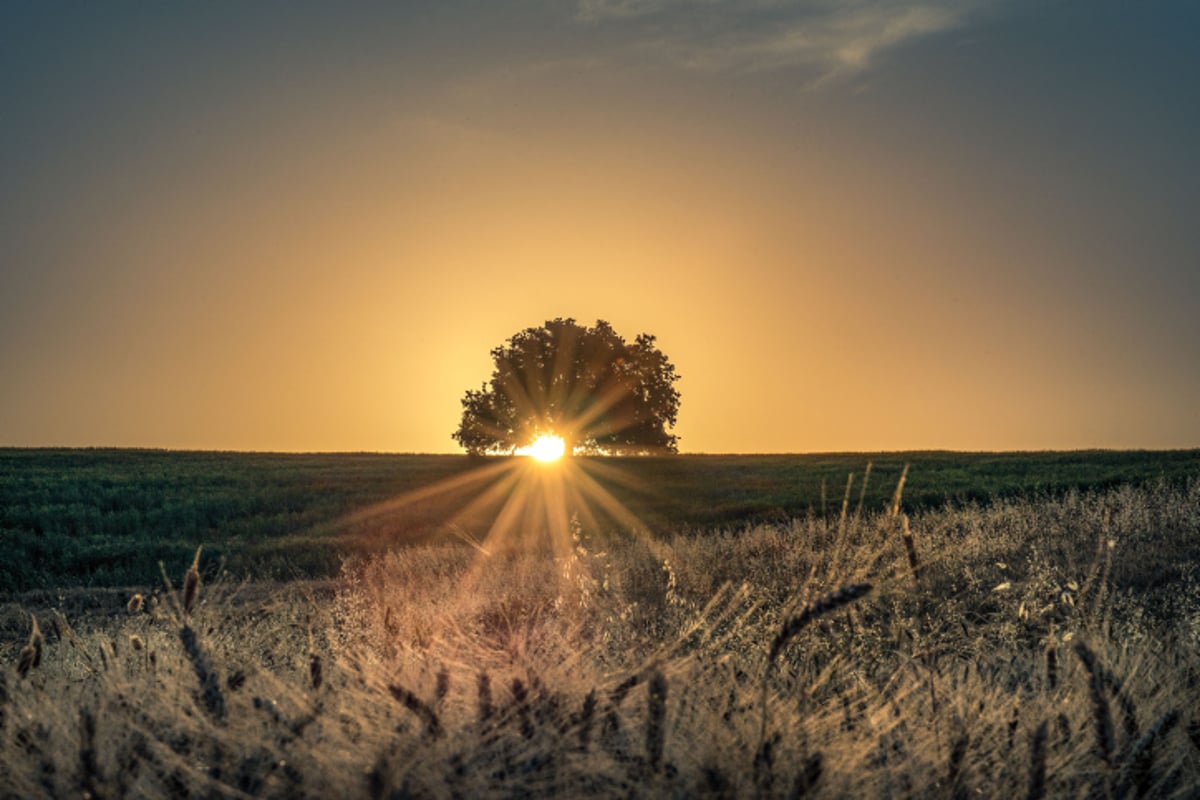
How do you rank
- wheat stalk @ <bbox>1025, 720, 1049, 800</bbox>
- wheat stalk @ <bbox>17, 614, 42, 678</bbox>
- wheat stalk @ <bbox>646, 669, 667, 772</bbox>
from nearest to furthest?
wheat stalk @ <bbox>646, 669, 667, 772</bbox>, wheat stalk @ <bbox>1025, 720, 1049, 800</bbox>, wheat stalk @ <bbox>17, 614, 42, 678</bbox>

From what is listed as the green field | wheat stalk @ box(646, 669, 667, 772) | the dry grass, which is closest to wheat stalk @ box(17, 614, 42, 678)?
the dry grass

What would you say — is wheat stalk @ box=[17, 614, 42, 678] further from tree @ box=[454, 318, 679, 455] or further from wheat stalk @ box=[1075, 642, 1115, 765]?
tree @ box=[454, 318, 679, 455]

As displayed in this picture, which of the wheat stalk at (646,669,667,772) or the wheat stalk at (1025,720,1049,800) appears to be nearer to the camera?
the wheat stalk at (646,669,667,772)

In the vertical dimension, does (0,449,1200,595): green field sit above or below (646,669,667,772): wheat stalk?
below

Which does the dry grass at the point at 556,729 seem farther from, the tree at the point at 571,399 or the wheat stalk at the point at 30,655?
the tree at the point at 571,399

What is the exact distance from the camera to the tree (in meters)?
54.8

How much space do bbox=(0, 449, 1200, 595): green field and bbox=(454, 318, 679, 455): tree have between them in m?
8.79

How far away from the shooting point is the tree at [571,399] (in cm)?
5478

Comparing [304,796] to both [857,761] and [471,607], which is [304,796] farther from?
[471,607]

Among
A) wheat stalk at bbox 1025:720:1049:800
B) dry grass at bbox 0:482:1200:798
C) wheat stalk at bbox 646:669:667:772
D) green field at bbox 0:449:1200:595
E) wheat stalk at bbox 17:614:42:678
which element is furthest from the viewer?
green field at bbox 0:449:1200:595

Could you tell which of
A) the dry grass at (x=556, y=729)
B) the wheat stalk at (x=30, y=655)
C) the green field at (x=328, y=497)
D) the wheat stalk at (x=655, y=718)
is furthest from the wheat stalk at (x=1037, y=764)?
the green field at (x=328, y=497)

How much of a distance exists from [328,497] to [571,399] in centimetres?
2357

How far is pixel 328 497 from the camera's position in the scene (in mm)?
33281

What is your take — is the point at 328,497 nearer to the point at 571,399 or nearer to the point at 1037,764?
the point at 571,399
